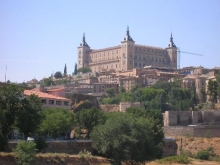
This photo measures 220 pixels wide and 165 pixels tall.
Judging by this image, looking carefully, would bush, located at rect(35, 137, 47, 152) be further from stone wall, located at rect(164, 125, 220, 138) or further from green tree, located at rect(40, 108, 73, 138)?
stone wall, located at rect(164, 125, 220, 138)

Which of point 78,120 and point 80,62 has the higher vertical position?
point 80,62

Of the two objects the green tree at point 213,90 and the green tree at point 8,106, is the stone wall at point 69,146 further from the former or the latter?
the green tree at point 213,90

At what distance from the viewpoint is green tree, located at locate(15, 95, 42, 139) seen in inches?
1610

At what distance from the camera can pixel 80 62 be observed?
18312cm

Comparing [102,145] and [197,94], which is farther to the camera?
[197,94]

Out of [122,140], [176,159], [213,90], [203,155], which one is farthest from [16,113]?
[213,90]

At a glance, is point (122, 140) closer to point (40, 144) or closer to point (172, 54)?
point (40, 144)

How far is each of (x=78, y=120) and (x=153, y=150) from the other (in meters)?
8.43

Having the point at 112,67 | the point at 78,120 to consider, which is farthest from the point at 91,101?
the point at 112,67

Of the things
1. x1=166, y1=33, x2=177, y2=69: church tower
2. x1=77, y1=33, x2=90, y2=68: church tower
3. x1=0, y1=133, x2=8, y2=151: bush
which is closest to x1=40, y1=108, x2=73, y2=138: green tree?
x1=0, y1=133, x2=8, y2=151: bush

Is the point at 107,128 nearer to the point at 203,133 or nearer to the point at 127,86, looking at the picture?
the point at 203,133

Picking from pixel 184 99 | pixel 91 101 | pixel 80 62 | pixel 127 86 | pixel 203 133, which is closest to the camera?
pixel 203 133

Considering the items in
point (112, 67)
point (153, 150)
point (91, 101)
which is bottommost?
point (153, 150)

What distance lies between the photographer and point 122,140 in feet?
139
